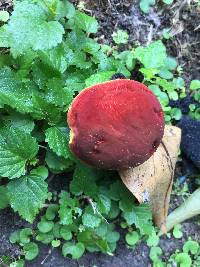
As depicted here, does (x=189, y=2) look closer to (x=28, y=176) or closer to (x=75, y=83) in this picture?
(x=75, y=83)

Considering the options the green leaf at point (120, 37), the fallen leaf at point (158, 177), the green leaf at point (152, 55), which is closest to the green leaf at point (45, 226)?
the fallen leaf at point (158, 177)

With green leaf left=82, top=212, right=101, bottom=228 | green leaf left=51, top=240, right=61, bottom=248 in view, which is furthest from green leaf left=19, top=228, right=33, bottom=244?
green leaf left=82, top=212, right=101, bottom=228

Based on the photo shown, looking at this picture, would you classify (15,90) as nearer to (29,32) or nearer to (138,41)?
(29,32)

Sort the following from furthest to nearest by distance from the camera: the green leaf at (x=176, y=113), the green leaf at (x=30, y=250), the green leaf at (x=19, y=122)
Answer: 1. the green leaf at (x=176, y=113)
2. the green leaf at (x=30, y=250)
3. the green leaf at (x=19, y=122)

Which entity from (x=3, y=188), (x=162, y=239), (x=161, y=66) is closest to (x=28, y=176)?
(x=3, y=188)

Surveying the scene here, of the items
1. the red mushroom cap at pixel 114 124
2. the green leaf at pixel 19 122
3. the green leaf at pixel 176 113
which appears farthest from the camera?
the green leaf at pixel 176 113

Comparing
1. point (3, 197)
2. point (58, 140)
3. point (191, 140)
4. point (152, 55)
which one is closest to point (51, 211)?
point (3, 197)

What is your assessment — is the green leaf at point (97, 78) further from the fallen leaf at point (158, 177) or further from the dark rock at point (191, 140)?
the dark rock at point (191, 140)
